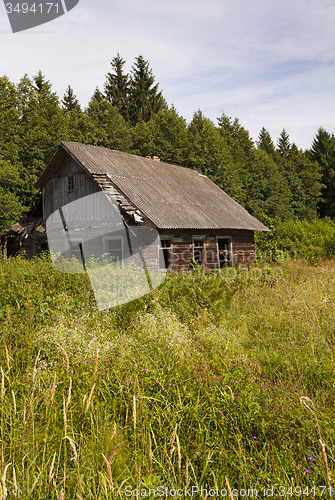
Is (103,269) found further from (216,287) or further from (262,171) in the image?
(262,171)

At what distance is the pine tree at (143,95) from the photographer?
4431 cm

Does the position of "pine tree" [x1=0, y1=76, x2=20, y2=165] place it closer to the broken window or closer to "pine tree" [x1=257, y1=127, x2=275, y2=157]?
the broken window

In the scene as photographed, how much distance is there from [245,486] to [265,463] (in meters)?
0.24

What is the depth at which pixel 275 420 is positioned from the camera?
312 cm

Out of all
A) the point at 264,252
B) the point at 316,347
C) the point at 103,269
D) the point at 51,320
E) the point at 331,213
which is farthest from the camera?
the point at 331,213

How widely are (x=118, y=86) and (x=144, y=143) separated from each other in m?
17.7

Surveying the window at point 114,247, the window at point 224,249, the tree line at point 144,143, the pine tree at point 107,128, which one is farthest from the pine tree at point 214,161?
the window at point 114,247

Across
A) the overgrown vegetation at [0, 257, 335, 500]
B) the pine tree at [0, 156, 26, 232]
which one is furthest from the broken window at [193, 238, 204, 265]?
the pine tree at [0, 156, 26, 232]

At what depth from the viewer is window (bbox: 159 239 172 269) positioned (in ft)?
46.1

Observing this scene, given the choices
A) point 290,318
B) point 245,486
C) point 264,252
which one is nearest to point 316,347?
point 290,318

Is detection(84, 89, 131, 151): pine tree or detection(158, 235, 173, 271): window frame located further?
detection(84, 89, 131, 151): pine tree

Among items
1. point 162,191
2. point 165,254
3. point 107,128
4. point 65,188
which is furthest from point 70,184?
point 107,128

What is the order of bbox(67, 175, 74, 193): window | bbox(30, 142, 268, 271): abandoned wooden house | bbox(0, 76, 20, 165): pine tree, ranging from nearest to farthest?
bbox(30, 142, 268, 271): abandoned wooden house, bbox(67, 175, 74, 193): window, bbox(0, 76, 20, 165): pine tree

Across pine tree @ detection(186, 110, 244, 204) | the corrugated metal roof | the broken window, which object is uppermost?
pine tree @ detection(186, 110, 244, 204)
